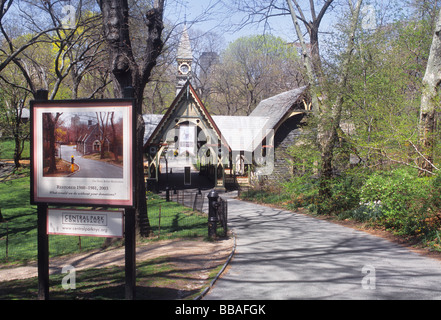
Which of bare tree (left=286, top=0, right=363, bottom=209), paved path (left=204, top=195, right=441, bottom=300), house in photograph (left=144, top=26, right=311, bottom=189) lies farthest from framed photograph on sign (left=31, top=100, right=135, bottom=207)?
house in photograph (left=144, top=26, right=311, bottom=189)

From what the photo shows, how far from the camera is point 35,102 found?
5637 mm

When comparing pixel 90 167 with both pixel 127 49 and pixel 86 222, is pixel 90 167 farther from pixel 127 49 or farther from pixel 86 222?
pixel 127 49

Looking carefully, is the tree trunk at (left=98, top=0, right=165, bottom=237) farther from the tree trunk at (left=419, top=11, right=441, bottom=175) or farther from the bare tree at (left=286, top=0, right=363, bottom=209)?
the tree trunk at (left=419, top=11, right=441, bottom=175)

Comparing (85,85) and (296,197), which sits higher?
(85,85)

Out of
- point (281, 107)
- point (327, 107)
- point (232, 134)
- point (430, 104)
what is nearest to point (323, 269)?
point (430, 104)

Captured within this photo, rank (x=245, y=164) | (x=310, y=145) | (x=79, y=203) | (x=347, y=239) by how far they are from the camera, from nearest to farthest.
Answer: (x=79, y=203)
(x=347, y=239)
(x=310, y=145)
(x=245, y=164)

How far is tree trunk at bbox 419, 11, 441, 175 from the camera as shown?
10742 mm

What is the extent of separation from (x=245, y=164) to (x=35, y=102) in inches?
987

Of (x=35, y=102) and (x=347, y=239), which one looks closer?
(x=35, y=102)

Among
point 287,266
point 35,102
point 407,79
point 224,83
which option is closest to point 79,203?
point 35,102

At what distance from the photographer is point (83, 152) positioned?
5.66 m

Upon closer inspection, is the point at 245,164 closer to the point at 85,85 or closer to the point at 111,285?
the point at 85,85

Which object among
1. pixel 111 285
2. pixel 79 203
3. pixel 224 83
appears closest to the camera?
pixel 79 203

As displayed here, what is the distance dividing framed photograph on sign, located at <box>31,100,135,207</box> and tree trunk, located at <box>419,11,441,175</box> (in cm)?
845
